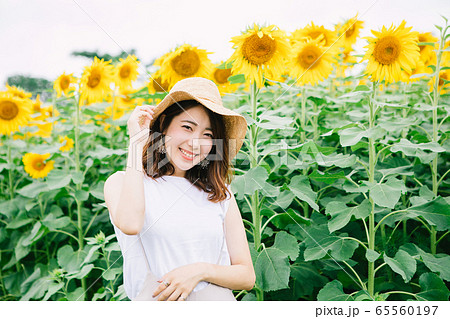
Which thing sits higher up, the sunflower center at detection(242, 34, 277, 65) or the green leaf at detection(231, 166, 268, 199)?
the sunflower center at detection(242, 34, 277, 65)

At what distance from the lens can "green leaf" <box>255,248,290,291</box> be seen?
1.58 m

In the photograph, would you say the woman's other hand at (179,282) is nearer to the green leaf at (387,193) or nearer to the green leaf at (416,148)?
the green leaf at (387,193)

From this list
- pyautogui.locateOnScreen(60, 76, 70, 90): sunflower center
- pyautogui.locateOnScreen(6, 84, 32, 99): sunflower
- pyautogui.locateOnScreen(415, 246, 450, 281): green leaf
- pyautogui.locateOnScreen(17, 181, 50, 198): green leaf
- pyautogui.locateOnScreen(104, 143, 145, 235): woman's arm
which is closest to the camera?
Answer: pyautogui.locateOnScreen(104, 143, 145, 235): woman's arm

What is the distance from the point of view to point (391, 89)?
3.38m

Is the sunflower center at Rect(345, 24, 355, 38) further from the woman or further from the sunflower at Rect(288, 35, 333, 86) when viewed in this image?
the woman

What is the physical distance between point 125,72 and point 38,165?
34.5 inches

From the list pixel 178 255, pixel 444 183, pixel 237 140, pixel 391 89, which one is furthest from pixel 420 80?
pixel 178 255

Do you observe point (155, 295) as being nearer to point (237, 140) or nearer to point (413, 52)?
point (237, 140)

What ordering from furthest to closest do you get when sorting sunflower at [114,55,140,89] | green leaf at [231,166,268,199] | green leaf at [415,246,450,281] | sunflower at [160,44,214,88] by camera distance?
sunflower at [114,55,140,89]
sunflower at [160,44,214,88]
green leaf at [415,246,450,281]
green leaf at [231,166,268,199]

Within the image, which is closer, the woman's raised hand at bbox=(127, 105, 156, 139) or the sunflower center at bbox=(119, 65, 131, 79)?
the woman's raised hand at bbox=(127, 105, 156, 139)

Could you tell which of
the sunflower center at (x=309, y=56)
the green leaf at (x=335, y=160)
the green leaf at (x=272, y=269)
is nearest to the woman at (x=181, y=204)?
the green leaf at (x=272, y=269)

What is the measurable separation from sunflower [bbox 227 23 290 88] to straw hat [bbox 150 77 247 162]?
288 millimetres

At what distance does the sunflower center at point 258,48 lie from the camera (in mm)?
1673

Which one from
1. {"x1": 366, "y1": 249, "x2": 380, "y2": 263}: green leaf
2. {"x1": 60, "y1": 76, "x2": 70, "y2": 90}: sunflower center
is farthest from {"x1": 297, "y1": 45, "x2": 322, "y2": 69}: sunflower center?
{"x1": 60, "y1": 76, "x2": 70, "y2": 90}: sunflower center
